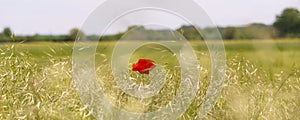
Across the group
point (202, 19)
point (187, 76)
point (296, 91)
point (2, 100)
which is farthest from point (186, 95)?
point (2, 100)

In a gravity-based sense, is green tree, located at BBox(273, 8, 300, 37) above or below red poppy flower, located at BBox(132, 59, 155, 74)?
below

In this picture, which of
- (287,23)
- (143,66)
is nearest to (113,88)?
(143,66)

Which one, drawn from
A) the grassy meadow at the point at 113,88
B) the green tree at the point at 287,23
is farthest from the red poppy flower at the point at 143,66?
the green tree at the point at 287,23

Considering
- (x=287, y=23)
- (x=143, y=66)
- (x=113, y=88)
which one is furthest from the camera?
(x=287, y=23)

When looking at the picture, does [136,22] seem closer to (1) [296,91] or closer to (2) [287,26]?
(1) [296,91]

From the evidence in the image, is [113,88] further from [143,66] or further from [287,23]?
[287,23]

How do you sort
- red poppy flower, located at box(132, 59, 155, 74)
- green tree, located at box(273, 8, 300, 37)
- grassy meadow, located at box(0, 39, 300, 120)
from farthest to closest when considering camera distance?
green tree, located at box(273, 8, 300, 37), grassy meadow, located at box(0, 39, 300, 120), red poppy flower, located at box(132, 59, 155, 74)

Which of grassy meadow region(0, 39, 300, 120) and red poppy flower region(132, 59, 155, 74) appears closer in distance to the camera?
red poppy flower region(132, 59, 155, 74)

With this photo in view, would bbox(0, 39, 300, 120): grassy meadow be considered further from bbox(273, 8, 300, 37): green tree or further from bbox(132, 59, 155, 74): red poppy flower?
bbox(273, 8, 300, 37): green tree

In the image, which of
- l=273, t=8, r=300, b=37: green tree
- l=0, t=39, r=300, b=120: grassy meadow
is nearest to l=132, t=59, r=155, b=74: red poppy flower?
l=0, t=39, r=300, b=120: grassy meadow
